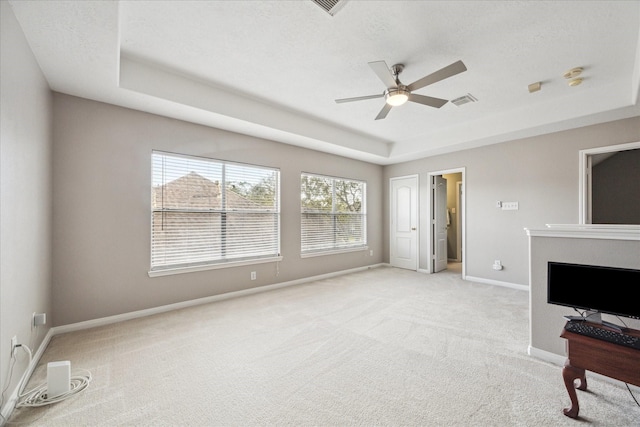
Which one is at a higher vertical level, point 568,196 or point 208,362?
point 568,196

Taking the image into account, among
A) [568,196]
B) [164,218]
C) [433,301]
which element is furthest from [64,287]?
[568,196]

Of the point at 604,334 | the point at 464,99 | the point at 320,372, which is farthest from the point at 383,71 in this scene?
the point at 320,372

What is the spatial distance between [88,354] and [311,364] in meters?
2.01

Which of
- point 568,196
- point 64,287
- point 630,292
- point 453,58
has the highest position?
point 453,58

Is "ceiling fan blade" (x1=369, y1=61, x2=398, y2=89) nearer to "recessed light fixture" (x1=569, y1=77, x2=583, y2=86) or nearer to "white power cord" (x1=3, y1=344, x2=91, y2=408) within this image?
"recessed light fixture" (x1=569, y1=77, x2=583, y2=86)

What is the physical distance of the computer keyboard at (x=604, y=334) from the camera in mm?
1590

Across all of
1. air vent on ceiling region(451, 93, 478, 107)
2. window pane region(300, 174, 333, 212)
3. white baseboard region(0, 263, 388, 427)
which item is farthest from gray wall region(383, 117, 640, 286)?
white baseboard region(0, 263, 388, 427)

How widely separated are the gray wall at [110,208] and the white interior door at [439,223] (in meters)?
4.26

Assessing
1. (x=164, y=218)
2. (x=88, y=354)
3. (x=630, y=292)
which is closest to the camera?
(x=630, y=292)

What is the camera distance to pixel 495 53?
107 inches

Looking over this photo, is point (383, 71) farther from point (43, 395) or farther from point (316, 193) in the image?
point (43, 395)

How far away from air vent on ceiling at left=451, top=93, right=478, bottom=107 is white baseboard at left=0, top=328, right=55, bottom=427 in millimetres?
5169

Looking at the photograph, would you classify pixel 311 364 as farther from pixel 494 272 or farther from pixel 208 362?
pixel 494 272

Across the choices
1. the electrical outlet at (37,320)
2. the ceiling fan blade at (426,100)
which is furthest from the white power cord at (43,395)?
the ceiling fan blade at (426,100)
